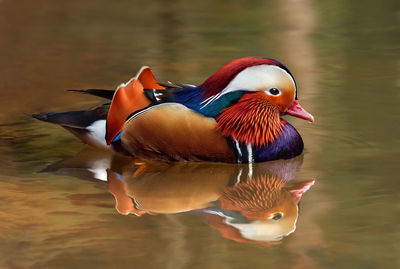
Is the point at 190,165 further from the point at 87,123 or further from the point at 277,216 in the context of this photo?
the point at 277,216

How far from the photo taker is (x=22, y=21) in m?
11.7

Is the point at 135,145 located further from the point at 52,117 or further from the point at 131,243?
the point at 131,243

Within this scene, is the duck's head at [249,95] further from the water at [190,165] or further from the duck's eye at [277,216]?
the duck's eye at [277,216]

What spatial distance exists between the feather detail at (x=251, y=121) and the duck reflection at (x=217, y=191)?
0.20 m

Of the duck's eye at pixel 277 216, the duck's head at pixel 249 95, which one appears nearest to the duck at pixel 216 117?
the duck's head at pixel 249 95

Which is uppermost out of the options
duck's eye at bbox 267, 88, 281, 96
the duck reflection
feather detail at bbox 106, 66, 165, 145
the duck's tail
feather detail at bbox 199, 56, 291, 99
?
feather detail at bbox 199, 56, 291, 99

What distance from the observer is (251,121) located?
251 inches

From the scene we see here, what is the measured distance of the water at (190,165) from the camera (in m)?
4.98

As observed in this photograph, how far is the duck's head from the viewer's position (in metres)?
6.30

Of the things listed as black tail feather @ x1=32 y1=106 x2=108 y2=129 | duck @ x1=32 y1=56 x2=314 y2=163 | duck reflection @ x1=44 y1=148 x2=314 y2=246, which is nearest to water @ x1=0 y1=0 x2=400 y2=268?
duck reflection @ x1=44 y1=148 x2=314 y2=246

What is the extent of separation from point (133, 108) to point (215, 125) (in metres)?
0.62

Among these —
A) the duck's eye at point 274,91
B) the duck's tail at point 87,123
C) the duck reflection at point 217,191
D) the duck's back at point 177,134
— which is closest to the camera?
the duck reflection at point 217,191

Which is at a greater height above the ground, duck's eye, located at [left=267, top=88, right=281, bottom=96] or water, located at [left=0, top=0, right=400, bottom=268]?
duck's eye, located at [left=267, top=88, right=281, bottom=96]

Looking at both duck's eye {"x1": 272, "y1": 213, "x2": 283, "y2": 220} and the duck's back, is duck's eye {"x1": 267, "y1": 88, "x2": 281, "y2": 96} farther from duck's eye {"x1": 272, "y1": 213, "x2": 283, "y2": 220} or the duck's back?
duck's eye {"x1": 272, "y1": 213, "x2": 283, "y2": 220}
